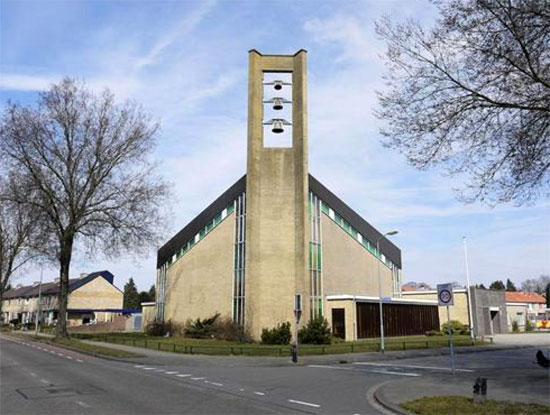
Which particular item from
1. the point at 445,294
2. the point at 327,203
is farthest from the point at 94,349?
the point at 327,203

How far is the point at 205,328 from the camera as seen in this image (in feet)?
131

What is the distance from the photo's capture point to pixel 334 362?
78.5 ft

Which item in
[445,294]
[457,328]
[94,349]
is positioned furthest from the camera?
[457,328]

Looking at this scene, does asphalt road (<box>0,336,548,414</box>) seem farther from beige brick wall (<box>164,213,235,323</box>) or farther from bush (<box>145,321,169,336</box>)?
bush (<box>145,321,169,336</box>)

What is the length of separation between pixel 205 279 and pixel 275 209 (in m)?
9.90

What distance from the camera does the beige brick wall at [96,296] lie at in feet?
285

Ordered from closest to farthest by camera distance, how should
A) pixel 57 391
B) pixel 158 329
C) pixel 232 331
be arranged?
→ pixel 57 391
pixel 232 331
pixel 158 329

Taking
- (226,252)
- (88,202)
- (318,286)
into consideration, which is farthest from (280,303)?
(88,202)

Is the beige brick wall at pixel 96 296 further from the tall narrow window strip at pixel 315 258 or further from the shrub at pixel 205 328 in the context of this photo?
the tall narrow window strip at pixel 315 258

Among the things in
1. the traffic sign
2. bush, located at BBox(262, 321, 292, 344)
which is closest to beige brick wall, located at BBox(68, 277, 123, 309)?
bush, located at BBox(262, 321, 292, 344)

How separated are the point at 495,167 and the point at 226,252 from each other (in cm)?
3167

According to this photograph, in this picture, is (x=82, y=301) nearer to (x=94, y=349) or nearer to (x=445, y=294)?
(x=94, y=349)

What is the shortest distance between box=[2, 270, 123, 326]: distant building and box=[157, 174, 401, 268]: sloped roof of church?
4098 centimetres

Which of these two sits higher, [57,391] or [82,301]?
[82,301]
